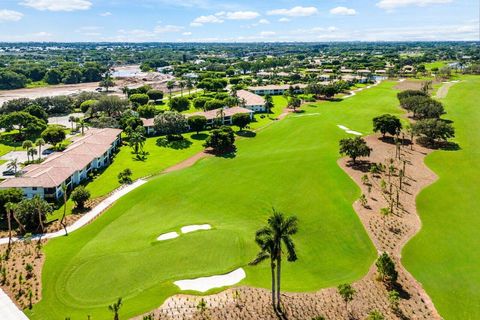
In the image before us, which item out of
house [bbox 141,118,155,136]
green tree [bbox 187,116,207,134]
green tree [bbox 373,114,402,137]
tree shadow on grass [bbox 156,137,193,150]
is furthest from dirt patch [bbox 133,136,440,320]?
house [bbox 141,118,155,136]

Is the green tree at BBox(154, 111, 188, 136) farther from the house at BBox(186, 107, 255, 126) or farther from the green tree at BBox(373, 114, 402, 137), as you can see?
the green tree at BBox(373, 114, 402, 137)

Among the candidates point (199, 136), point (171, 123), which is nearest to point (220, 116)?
point (199, 136)

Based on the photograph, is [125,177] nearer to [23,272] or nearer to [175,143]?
[175,143]

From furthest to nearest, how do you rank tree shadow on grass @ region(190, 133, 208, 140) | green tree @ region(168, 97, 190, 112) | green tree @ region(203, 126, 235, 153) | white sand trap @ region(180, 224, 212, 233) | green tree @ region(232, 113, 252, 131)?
green tree @ region(168, 97, 190, 112) → green tree @ region(232, 113, 252, 131) → tree shadow on grass @ region(190, 133, 208, 140) → green tree @ region(203, 126, 235, 153) → white sand trap @ region(180, 224, 212, 233)

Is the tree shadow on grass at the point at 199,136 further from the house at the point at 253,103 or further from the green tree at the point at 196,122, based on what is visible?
the house at the point at 253,103

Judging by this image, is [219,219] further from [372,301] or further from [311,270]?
[372,301]
